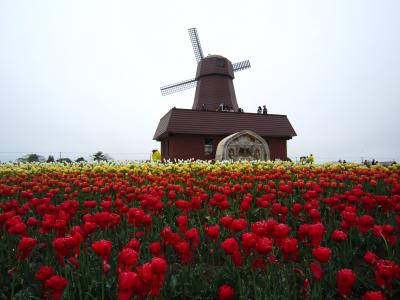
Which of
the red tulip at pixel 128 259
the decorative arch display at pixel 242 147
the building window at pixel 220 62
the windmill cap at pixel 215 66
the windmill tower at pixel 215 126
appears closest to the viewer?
the red tulip at pixel 128 259

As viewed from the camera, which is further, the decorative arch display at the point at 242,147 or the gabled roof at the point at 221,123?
the gabled roof at the point at 221,123

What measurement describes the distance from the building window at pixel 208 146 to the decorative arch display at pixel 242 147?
2465mm

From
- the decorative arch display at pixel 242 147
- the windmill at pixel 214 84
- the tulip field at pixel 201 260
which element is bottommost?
the tulip field at pixel 201 260

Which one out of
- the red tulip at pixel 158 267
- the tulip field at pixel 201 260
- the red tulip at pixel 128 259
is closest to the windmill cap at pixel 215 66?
the tulip field at pixel 201 260

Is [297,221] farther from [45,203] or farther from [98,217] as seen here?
[45,203]

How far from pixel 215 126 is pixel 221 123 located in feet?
2.02

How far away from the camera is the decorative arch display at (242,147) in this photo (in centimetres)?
2119

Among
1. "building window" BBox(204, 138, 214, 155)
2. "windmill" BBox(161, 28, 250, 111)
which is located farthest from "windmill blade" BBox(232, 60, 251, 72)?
"building window" BBox(204, 138, 214, 155)

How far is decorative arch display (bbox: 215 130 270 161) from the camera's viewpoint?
69.5ft

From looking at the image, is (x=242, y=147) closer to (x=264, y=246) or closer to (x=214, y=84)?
(x=214, y=84)

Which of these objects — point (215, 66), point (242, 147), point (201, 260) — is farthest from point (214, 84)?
point (201, 260)

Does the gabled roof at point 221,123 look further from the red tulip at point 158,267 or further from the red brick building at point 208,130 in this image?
the red tulip at point 158,267

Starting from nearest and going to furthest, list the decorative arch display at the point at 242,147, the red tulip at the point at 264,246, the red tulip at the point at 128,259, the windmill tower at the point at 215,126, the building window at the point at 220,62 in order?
the red tulip at the point at 128,259, the red tulip at the point at 264,246, the decorative arch display at the point at 242,147, the windmill tower at the point at 215,126, the building window at the point at 220,62

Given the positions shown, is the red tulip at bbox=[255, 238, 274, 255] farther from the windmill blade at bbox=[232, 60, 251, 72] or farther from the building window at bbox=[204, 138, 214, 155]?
the windmill blade at bbox=[232, 60, 251, 72]
